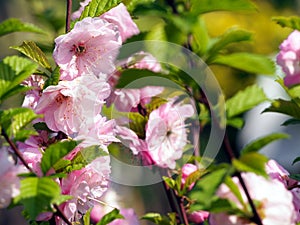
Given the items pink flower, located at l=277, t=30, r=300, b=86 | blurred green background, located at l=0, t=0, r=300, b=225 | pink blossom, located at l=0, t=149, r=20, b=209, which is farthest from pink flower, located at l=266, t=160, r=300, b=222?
blurred green background, located at l=0, t=0, r=300, b=225

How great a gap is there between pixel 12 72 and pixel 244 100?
304 millimetres

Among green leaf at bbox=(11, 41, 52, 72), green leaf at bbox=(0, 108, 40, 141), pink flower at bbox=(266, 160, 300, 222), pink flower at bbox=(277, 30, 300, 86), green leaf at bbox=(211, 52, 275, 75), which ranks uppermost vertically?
green leaf at bbox=(211, 52, 275, 75)

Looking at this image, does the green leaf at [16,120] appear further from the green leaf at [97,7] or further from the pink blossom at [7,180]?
the green leaf at [97,7]

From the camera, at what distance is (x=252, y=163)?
0.86 meters

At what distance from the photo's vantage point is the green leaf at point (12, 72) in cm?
95

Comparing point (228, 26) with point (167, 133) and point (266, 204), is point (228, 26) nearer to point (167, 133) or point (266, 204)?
point (167, 133)

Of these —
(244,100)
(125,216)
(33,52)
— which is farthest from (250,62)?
(125,216)

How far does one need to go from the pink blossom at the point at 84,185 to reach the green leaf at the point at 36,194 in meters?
0.18

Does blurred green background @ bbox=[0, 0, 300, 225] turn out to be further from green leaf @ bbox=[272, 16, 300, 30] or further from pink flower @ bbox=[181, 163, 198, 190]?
green leaf @ bbox=[272, 16, 300, 30]

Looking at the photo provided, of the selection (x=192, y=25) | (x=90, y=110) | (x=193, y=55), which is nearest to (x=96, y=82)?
(x=90, y=110)

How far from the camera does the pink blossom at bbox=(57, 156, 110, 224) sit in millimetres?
1090

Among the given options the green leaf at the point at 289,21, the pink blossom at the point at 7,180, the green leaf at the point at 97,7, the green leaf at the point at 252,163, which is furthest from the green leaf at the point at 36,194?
the green leaf at the point at 289,21

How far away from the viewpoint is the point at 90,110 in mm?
1138

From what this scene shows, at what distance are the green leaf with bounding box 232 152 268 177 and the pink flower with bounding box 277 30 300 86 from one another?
451 mm
